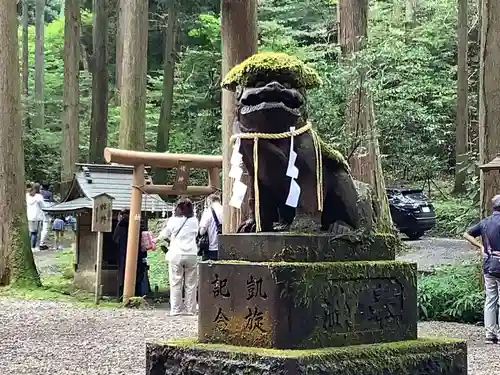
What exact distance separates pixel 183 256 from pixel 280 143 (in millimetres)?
7752

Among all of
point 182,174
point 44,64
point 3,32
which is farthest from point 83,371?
point 44,64

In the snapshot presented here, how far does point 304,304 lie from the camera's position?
4.93m

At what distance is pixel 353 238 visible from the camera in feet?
17.6

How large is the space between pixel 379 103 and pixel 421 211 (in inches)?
215

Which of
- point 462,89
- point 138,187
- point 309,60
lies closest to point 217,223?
point 138,187

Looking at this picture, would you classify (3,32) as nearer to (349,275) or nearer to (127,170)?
(127,170)

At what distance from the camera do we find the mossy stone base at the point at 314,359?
4.73 meters

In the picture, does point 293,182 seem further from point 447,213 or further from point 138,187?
point 447,213

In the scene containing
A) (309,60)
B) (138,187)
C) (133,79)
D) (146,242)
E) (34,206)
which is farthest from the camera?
(34,206)

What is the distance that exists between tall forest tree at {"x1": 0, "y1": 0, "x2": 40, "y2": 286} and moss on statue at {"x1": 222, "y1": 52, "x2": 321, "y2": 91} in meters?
11.1

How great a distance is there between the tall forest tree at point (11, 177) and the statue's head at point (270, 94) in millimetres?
11092

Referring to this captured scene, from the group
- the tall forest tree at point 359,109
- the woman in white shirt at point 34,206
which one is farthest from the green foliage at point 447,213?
the woman in white shirt at point 34,206

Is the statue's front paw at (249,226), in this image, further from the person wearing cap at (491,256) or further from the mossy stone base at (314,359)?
the person wearing cap at (491,256)

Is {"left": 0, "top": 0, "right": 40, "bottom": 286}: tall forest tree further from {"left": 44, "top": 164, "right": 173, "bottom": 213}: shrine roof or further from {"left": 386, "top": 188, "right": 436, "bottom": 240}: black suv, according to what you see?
{"left": 386, "top": 188, "right": 436, "bottom": 240}: black suv
